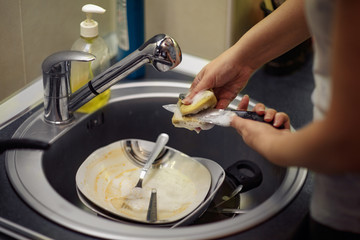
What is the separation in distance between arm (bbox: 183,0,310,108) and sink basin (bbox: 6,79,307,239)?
14cm

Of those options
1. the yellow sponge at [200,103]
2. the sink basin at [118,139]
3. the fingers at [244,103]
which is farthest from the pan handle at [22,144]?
the fingers at [244,103]

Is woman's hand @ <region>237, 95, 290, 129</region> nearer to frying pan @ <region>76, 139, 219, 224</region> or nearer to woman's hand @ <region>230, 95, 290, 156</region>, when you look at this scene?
woman's hand @ <region>230, 95, 290, 156</region>

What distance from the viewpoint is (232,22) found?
1.29 meters

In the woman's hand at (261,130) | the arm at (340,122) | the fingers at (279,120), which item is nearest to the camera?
the arm at (340,122)

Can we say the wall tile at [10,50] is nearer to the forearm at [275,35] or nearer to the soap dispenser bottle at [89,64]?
the soap dispenser bottle at [89,64]

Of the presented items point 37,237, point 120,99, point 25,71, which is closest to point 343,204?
point 37,237

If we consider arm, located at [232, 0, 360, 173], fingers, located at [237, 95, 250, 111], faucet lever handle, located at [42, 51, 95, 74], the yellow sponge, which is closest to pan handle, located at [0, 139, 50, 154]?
faucet lever handle, located at [42, 51, 95, 74]

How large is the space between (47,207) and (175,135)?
401mm

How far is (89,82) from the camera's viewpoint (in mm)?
999

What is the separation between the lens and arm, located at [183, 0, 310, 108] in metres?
0.91

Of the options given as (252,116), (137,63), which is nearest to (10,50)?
(137,63)

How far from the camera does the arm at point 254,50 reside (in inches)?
36.0

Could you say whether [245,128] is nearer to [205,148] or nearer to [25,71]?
[205,148]

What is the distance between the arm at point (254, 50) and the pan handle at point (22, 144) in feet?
0.89
